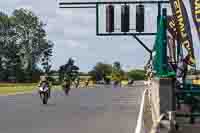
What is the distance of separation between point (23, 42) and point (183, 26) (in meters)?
143

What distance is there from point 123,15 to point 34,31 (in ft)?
401

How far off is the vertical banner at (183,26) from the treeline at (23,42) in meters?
136

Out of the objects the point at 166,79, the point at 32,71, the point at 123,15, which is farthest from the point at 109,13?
the point at 32,71

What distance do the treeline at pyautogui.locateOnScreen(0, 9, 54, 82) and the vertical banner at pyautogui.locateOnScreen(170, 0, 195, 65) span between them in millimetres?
135501

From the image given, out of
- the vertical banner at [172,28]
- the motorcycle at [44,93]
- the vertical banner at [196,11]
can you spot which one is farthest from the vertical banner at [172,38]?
the motorcycle at [44,93]

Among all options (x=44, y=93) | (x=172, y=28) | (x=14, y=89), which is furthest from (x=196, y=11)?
(x=14, y=89)

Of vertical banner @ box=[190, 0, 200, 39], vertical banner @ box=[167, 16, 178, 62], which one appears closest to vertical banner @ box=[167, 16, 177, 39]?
vertical banner @ box=[167, 16, 178, 62]

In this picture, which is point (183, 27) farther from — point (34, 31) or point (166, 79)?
point (34, 31)

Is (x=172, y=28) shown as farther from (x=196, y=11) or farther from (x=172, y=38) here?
(x=196, y=11)

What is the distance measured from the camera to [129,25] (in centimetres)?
3744

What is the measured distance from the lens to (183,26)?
723 inches

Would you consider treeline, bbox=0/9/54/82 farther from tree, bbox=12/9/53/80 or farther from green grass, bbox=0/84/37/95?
green grass, bbox=0/84/37/95

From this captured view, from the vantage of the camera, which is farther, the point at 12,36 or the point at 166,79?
the point at 12,36

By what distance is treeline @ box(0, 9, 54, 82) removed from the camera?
510 ft
